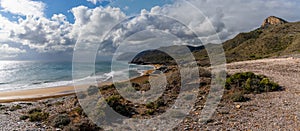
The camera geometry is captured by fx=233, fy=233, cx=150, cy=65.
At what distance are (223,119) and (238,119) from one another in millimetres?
564

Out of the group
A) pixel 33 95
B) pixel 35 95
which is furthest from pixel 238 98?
pixel 33 95

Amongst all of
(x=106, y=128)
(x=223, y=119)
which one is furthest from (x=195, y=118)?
(x=106, y=128)

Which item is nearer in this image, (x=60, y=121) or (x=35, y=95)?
(x=60, y=121)

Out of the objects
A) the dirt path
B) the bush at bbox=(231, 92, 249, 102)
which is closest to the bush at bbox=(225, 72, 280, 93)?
the dirt path

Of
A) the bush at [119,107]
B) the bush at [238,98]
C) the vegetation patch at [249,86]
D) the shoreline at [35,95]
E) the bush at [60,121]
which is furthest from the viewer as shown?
the shoreline at [35,95]

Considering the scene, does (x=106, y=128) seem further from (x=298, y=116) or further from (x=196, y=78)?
(x=196, y=78)

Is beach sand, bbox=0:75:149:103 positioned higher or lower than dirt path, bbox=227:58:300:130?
higher

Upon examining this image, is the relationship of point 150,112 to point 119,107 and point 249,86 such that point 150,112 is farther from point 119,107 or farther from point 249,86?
point 249,86

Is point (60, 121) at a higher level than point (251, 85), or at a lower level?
lower

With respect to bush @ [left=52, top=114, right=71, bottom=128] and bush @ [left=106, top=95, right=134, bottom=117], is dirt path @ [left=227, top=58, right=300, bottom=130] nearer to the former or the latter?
bush @ [left=106, top=95, right=134, bottom=117]

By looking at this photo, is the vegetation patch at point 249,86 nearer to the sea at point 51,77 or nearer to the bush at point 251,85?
the bush at point 251,85

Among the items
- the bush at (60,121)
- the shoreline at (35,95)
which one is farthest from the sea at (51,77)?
the bush at (60,121)

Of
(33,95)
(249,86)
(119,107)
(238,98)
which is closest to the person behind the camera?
(119,107)

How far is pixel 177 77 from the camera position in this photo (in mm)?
16656
